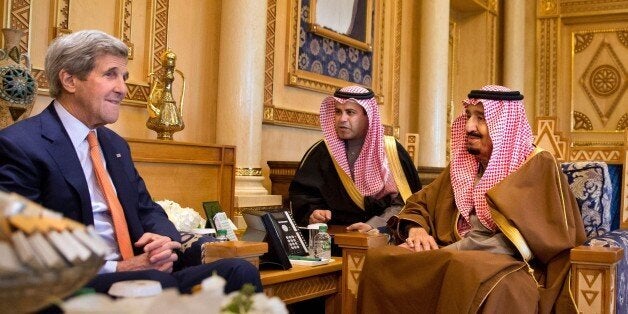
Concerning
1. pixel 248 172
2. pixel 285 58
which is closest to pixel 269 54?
pixel 285 58

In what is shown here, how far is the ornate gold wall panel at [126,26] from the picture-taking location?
12.1 ft

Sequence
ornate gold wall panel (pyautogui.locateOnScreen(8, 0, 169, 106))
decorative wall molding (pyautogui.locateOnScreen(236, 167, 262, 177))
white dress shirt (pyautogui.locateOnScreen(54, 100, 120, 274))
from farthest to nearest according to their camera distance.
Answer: decorative wall molding (pyautogui.locateOnScreen(236, 167, 262, 177)) < ornate gold wall panel (pyautogui.locateOnScreen(8, 0, 169, 106)) < white dress shirt (pyautogui.locateOnScreen(54, 100, 120, 274))

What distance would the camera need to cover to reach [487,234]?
10.4ft

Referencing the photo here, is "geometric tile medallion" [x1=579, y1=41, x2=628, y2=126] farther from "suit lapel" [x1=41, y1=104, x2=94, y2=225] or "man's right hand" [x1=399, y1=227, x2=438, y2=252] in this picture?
"suit lapel" [x1=41, y1=104, x2=94, y2=225]

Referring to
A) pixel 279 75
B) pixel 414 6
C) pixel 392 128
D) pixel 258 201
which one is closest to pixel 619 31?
pixel 414 6

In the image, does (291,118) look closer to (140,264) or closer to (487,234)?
(487,234)

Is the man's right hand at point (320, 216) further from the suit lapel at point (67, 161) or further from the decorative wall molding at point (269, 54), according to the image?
the suit lapel at point (67, 161)

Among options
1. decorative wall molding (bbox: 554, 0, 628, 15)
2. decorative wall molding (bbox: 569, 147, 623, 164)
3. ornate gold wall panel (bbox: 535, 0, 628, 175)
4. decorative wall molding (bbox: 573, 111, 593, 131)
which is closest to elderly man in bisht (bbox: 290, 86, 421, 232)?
decorative wall molding (bbox: 569, 147, 623, 164)

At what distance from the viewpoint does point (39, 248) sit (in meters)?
0.73

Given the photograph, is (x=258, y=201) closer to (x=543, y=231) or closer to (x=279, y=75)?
(x=279, y=75)

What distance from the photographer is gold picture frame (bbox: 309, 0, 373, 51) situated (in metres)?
5.97

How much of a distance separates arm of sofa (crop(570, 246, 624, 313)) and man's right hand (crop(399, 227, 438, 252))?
0.66 metres

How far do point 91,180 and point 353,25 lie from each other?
446 cm

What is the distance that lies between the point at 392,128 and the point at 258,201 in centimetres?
276
